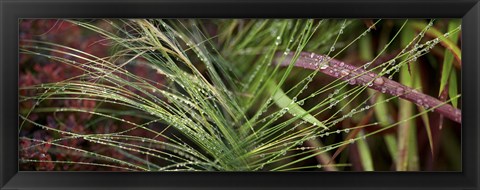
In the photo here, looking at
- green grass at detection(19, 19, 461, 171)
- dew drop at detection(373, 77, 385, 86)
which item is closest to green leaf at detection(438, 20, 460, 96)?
green grass at detection(19, 19, 461, 171)

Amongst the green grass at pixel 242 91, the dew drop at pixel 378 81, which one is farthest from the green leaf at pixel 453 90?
the dew drop at pixel 378 81

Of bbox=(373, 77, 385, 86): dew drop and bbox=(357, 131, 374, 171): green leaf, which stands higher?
bbox=(373, 77, 385, 86): dew drop

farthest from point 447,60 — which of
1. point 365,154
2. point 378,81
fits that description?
point 365,154

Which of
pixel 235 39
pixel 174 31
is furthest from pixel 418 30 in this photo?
pixel 174 31

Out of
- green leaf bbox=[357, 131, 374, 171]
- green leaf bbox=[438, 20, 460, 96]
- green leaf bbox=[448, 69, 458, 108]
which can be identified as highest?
green leaf bbox=[438, 20, 460, 96]

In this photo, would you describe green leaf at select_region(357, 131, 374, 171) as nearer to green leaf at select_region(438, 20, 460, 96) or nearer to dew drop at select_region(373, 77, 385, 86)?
dew drop at select_region(373, 77, 385, 86)

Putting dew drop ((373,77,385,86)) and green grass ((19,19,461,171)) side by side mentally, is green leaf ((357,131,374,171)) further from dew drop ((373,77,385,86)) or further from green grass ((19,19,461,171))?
dew drop ((373,77,385,86))

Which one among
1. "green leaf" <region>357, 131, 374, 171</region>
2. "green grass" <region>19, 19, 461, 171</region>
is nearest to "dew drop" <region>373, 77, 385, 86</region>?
"green grass" <region>19, 19, 461, 171</region>

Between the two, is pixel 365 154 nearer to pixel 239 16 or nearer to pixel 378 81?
pixel 378 81
